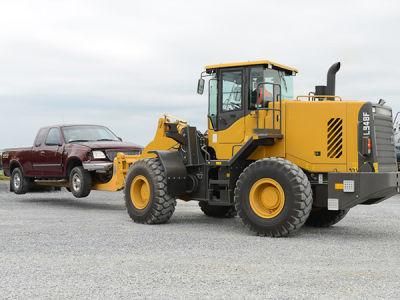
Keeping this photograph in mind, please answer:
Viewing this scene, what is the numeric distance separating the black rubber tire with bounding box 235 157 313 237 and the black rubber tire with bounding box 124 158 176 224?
1716 millimetres

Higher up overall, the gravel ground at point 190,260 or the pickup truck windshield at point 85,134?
the pickup truck windshield at point 85,134

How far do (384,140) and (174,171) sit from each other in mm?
3887

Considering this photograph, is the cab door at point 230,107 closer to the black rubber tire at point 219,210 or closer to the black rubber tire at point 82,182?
the black rubber tire at point 219,210

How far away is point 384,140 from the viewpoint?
10.8 m

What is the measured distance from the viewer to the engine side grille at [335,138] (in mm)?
10344

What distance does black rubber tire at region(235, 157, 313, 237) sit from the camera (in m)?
9.91

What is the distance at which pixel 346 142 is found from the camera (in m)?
10.3

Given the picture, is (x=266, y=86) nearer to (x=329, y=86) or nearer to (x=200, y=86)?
(x=329, y=86)

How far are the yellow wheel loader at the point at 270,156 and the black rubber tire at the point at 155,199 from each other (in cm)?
2

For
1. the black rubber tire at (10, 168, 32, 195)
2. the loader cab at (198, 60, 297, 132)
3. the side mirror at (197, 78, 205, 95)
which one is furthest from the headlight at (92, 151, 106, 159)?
the side mirror at (197, 78, 205, 95)

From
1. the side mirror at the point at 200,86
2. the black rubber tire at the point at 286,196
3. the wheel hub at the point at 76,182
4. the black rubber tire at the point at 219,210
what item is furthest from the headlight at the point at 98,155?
the black rubber tire at the point at 286,196

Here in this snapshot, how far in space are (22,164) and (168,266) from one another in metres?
11.3

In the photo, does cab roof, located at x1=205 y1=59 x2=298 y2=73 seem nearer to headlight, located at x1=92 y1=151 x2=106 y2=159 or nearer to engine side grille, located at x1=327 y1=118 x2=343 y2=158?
engine side grille, located at x1=327 y1=118 x2=343 y2=158

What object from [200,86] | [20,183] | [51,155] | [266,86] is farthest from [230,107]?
[20,183]
